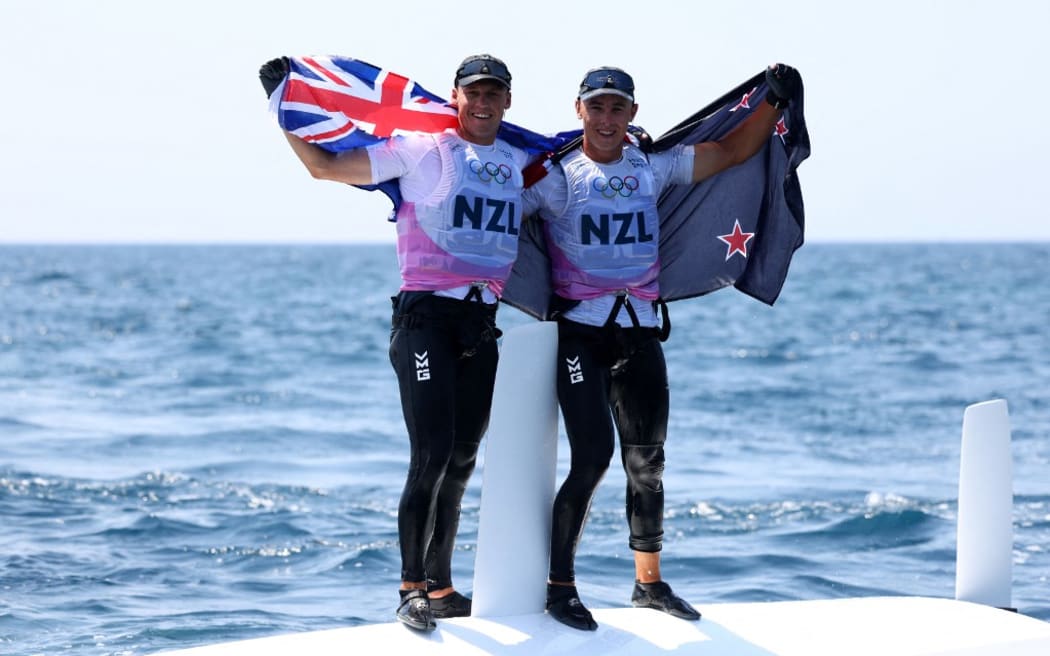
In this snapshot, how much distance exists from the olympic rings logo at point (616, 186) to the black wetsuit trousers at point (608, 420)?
0.52m

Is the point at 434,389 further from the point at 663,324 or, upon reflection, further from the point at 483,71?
the point at 483,71

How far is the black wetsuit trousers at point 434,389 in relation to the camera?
17.1ft

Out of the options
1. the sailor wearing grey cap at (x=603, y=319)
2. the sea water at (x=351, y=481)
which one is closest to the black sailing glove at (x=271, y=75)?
the sailor wearing grey cap at (x=603, y=319)

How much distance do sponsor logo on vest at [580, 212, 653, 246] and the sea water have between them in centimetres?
354

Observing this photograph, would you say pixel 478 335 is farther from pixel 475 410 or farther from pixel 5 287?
pixel 5 287

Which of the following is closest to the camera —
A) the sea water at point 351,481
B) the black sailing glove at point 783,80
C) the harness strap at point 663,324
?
the harness strap at point 663,324

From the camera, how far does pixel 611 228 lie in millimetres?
5531

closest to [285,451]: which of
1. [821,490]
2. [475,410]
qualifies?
[821,490]

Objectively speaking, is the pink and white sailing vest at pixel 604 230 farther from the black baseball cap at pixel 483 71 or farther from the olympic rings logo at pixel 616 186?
the black baseball cap at pixel 483 71

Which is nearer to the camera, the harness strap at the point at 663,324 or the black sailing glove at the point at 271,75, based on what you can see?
the black sailing glove at the point at 271,75

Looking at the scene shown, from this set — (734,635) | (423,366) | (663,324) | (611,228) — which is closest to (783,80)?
(611,228)

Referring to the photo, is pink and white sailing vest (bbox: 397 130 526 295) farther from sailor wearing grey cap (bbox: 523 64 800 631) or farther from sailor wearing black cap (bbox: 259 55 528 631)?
sailor wearing grey cap (bbox: 523 64 800 631)

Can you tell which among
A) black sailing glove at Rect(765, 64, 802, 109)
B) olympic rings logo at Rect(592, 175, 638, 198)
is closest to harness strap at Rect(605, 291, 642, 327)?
olympic rings logo at Rect(592, 175, 638, 198)

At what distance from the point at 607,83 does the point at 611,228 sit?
0.56 metres
